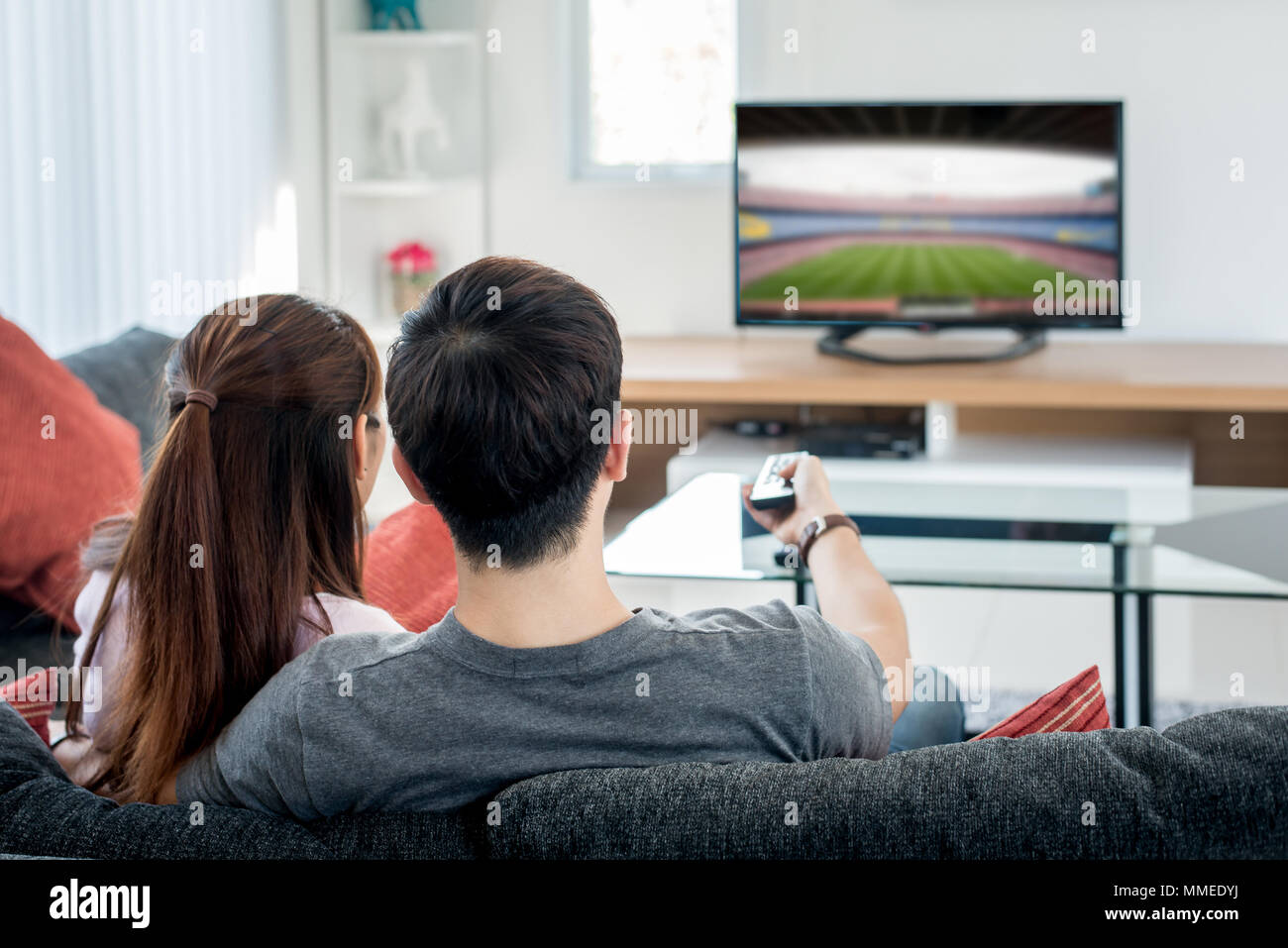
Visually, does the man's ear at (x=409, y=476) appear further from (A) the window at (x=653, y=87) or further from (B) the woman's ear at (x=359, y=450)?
(A) the window at (x=653, y=87)

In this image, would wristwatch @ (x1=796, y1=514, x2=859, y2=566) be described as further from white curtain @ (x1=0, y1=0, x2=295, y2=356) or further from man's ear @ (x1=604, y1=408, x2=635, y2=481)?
white curtain @ (x1=0, y1=0, x2=295, y2=356)

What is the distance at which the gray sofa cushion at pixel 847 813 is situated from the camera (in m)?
0.77

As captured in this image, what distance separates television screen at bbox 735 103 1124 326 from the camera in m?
3.54

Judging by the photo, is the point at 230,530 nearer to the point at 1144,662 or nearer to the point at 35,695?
the point at 35,695

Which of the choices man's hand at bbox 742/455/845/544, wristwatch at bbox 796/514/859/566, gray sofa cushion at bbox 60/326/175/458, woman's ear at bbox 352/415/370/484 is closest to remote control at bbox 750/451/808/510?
man's hand at bbox 742/455/845/544

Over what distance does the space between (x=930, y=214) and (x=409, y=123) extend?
1548 mm

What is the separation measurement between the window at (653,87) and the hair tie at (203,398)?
3069 mm

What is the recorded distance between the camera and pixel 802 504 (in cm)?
166

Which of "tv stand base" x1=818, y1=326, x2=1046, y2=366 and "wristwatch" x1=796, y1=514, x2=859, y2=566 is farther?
"tv stand base" x1=818, y1=326, x2=1046, y2=366

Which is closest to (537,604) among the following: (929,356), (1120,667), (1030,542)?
(1030,542)

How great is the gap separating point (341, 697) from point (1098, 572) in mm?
1263

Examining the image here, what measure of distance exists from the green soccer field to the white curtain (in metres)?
1.43

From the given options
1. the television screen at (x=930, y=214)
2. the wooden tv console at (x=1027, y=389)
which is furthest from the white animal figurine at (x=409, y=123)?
the television screen at (x=930, y=214)

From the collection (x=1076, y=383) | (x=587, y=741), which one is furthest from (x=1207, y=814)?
(x=1076, y=383)
